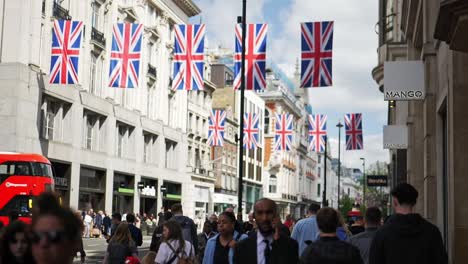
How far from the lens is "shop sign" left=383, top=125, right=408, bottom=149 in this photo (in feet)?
60.2

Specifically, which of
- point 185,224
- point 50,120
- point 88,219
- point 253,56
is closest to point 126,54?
point 253,56

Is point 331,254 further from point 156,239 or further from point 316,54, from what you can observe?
point 316,54

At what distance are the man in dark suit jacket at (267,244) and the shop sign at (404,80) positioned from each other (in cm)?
775

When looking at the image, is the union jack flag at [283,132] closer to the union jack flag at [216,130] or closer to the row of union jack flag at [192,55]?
the union jack flag at [216,130]

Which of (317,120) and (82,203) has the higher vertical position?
(317,120)

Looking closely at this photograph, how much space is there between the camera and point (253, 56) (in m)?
23.4

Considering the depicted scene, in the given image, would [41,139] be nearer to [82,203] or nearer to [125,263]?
[82,203]

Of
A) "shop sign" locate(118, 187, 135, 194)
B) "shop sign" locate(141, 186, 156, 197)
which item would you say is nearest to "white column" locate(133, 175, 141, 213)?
"shop sign" locate(118, 187, 135, 194)

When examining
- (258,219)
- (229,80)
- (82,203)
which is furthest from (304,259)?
(229,80)

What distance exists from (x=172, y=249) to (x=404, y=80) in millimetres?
5967

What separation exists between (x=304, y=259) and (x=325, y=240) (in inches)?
11.5

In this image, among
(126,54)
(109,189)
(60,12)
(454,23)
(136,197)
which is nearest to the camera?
(454,23)

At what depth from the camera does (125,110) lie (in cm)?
5231

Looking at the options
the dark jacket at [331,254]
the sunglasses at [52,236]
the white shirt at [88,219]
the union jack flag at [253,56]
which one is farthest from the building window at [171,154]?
the sunglasses at [52,236]
